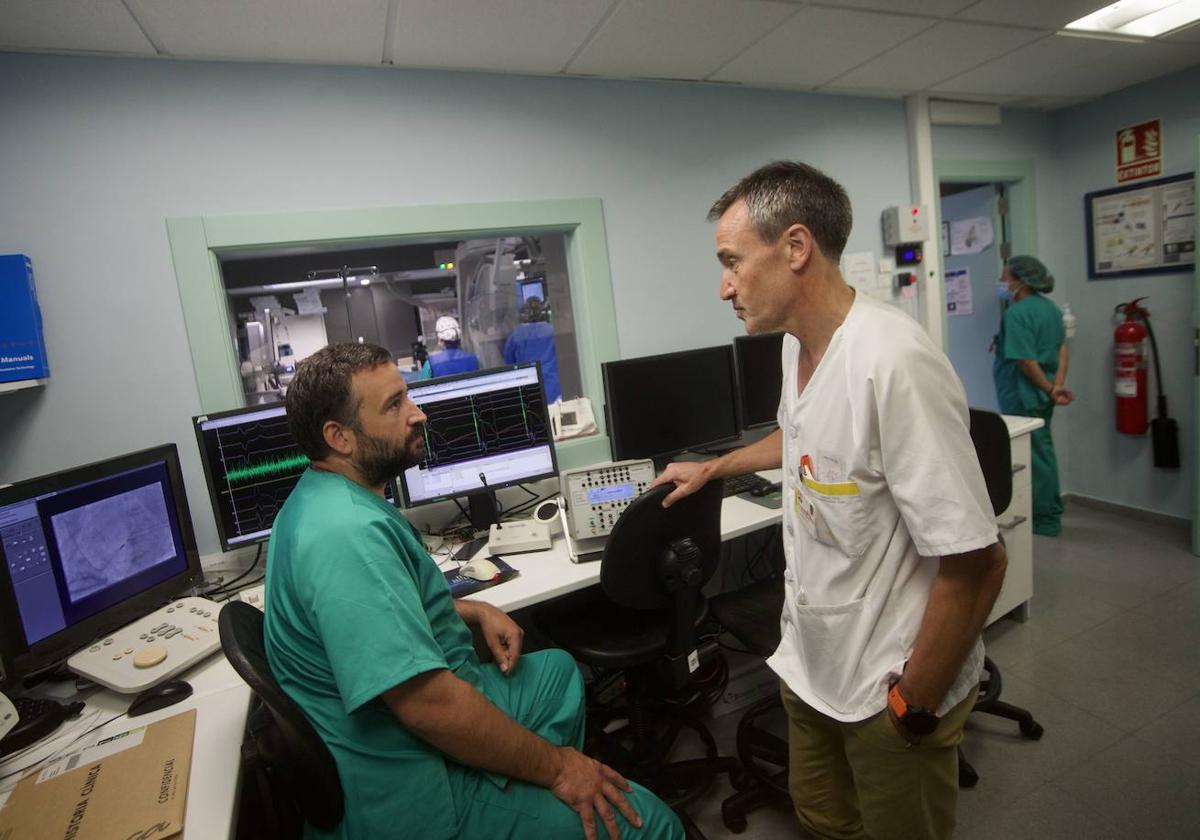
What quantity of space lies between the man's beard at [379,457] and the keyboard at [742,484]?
119cm

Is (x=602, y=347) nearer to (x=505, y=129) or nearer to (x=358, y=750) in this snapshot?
(x=505, y=129)

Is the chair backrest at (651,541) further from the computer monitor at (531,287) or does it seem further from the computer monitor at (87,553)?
the computer monitor at (531,287)

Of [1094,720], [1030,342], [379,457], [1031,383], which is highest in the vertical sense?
[379,457]

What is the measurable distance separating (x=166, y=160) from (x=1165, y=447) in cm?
479

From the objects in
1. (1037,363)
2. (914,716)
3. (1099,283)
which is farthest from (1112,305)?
(914,716)

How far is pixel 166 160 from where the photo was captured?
1794 mm

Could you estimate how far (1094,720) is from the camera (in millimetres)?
1921

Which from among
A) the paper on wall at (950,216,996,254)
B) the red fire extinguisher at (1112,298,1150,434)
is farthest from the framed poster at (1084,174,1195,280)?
the paper on wall at (950,216,996,254)

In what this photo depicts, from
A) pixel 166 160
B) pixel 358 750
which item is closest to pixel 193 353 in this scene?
pixel 166 160

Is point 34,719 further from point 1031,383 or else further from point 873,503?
point 1031,383

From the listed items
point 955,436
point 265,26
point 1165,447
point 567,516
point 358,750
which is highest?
point 265,26

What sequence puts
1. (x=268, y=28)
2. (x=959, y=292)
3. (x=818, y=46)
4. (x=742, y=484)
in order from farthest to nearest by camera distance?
1. (x=959, y=292)
2. (x=818, y=46)
3. (x=742, y=484)
4. (x=268, y=28)

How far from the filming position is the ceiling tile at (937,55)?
7.52 feet

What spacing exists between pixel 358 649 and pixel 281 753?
0.21m
